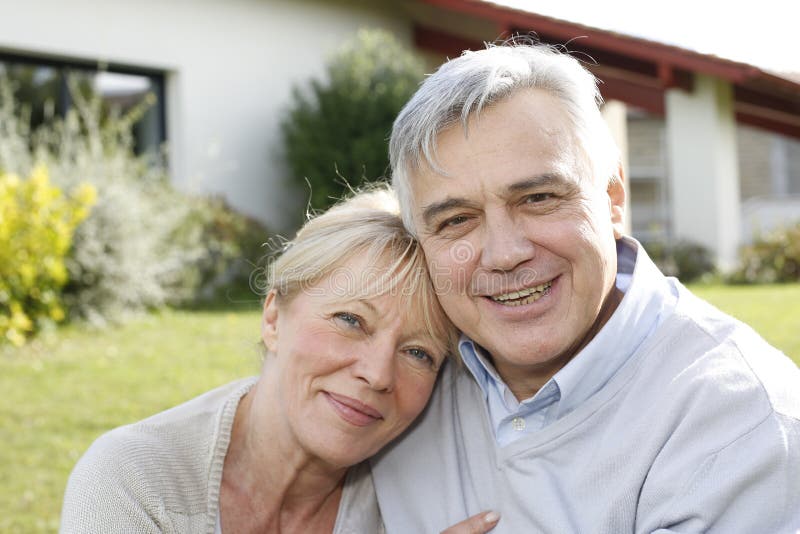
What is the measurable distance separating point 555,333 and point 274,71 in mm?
10296

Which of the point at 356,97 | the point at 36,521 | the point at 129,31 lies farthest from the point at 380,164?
the point at 36,521

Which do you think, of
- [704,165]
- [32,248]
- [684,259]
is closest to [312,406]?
[32,248]

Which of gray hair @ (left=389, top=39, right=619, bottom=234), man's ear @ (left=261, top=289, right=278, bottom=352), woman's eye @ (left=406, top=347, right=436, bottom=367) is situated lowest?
woman's eye @ (left=406, top=347, right=436, bottom=367)

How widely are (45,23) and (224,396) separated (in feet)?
26.9

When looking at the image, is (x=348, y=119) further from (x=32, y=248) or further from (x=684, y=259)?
(x=32, y=248)

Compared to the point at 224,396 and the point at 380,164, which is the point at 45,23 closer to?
the point at 380,164

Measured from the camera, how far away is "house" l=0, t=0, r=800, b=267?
402 inches

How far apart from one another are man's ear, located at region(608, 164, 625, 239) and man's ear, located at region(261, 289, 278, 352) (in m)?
1.04

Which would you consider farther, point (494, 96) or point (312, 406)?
point (312, 406)

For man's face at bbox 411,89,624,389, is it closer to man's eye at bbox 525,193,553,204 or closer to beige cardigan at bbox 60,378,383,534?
man's eye at bbox 525,193,553,204

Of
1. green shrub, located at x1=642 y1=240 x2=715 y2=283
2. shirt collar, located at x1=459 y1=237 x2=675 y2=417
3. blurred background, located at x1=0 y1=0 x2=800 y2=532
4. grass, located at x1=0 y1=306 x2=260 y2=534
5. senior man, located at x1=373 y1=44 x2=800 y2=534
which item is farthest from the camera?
green shrub, located at x1=642 y1=240 x2=715 y2=283

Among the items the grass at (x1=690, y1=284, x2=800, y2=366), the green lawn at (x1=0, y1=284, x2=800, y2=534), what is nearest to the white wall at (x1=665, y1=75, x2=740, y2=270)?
the grass at (x1=690, y1=284, x2=800, y2=366)

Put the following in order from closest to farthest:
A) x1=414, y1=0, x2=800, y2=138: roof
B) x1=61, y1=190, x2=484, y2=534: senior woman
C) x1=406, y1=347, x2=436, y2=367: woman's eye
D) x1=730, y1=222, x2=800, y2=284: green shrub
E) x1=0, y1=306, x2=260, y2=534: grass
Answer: x1=61, y1=190, x2=484, y2=534: senior woman → x1=406, y1=347, x2=436, y2=367: woman's eye → x1=0, y1=306, x2=260, y2=534: grass → x1=730, y1=222, x2=800, y2=284: green shrub → x1=414, y1=0, x2=800, y2=138: roof

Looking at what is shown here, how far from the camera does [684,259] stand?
1202 centimetres
